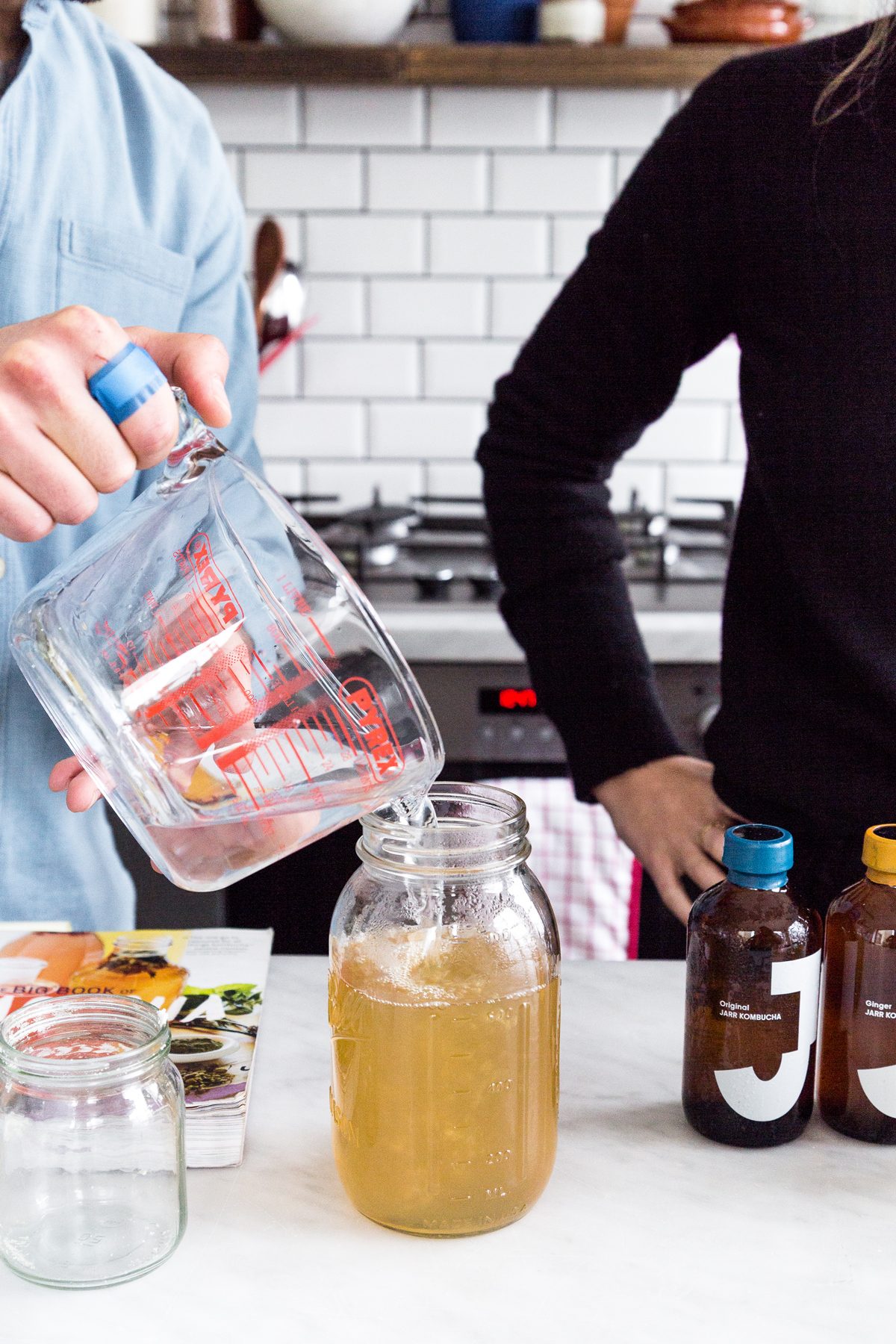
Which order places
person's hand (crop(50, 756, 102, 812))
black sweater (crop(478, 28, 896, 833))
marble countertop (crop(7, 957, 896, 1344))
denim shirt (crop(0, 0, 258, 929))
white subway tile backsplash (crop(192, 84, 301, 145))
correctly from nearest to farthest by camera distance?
1. marble countertop (crop(7, 957, 896, 1344))
2. person's hand (crop(50, 756, 102, 812))
3. black sweater (crop(478, 28, 896, 833))
4. denim shirt (crop(0, 0, 258, 929))
5. white subway tile backsplash (crop(192, 84, 301, 145))

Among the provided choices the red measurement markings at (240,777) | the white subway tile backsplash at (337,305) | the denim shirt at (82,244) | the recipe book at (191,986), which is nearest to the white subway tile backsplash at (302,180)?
the white subway tile backsplash at (337,305)

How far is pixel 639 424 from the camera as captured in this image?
44.9 inches

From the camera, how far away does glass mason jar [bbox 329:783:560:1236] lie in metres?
0.63

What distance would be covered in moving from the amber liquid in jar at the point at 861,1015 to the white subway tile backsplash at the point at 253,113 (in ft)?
6.06

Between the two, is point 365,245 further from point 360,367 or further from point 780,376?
point 780,376

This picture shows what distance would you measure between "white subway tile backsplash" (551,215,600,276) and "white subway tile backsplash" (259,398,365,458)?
0.41 m

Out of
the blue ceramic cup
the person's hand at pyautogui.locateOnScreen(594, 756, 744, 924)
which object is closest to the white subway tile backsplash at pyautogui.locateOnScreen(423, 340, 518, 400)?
the blue ceramic cup

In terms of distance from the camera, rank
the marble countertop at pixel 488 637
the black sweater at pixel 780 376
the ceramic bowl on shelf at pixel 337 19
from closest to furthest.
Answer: the black sweater at pixel 780 376 → the marble countertop at pixel 488 637 → the ceramic bowl on shelf at pixel 337 19

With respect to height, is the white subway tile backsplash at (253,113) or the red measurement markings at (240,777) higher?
the white subway tile backsplash at (253,113)

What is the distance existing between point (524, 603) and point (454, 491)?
120 centimetres

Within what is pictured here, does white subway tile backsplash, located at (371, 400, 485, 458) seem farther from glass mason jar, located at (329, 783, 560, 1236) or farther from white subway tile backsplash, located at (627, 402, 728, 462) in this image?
glass mason jar, located at (329, 783, 560, 1236)

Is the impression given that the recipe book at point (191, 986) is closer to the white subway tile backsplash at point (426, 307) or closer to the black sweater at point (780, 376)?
the black sweater at point (780, 376)

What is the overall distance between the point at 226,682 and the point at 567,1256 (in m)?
0.30

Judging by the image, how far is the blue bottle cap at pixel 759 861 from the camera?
2.19ft
